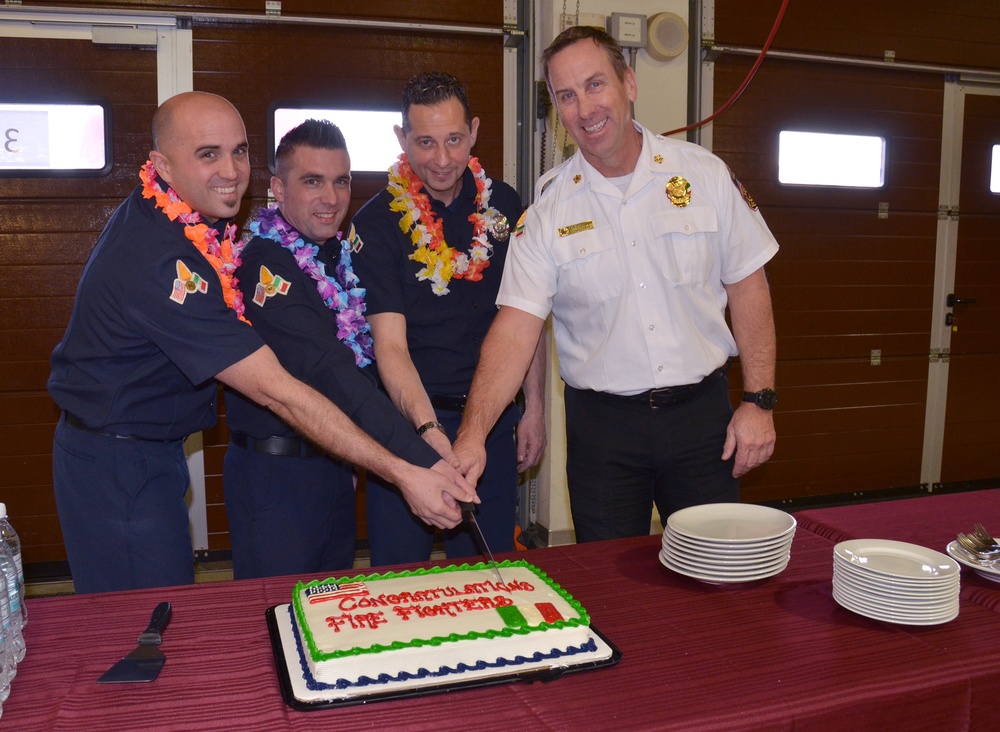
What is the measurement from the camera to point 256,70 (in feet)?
13.6

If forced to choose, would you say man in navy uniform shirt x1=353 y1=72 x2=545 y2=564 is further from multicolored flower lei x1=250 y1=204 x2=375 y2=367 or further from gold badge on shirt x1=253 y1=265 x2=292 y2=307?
gold badge on shirt x1=253 y1=265 x2=292 y2=307

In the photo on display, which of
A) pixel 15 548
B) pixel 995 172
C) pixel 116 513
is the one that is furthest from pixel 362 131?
pixel 995 172

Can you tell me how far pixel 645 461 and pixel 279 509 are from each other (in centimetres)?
100

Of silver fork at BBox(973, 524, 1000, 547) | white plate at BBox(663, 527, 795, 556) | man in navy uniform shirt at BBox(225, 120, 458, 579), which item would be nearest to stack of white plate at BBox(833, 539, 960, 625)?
white plate at BBox(663, 527, 795, 556)

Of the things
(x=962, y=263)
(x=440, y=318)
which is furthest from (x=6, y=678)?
(x=962, y=263)

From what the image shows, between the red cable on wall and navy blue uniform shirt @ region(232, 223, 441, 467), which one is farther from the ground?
the red cable on wall

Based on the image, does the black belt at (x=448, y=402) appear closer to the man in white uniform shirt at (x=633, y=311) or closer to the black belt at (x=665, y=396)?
the man in white uniform shirt at (x=633, y=311)

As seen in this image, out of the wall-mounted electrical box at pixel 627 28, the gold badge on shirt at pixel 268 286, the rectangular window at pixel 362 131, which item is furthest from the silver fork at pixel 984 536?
the rectangular window at pixel 362 131

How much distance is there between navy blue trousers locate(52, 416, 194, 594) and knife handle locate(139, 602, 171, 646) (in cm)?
67

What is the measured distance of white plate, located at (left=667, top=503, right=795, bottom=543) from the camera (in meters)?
1.69

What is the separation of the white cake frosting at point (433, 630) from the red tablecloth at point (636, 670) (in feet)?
0.14

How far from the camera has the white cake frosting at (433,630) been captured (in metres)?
1.24

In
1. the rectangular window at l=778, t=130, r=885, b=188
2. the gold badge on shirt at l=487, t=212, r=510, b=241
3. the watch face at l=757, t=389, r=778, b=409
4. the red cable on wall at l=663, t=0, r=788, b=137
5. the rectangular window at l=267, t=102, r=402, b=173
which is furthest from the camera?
the rectangular window at l=778, t=130, r=885, b=188

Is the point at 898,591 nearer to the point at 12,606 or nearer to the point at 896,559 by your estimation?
the point at 896,559
